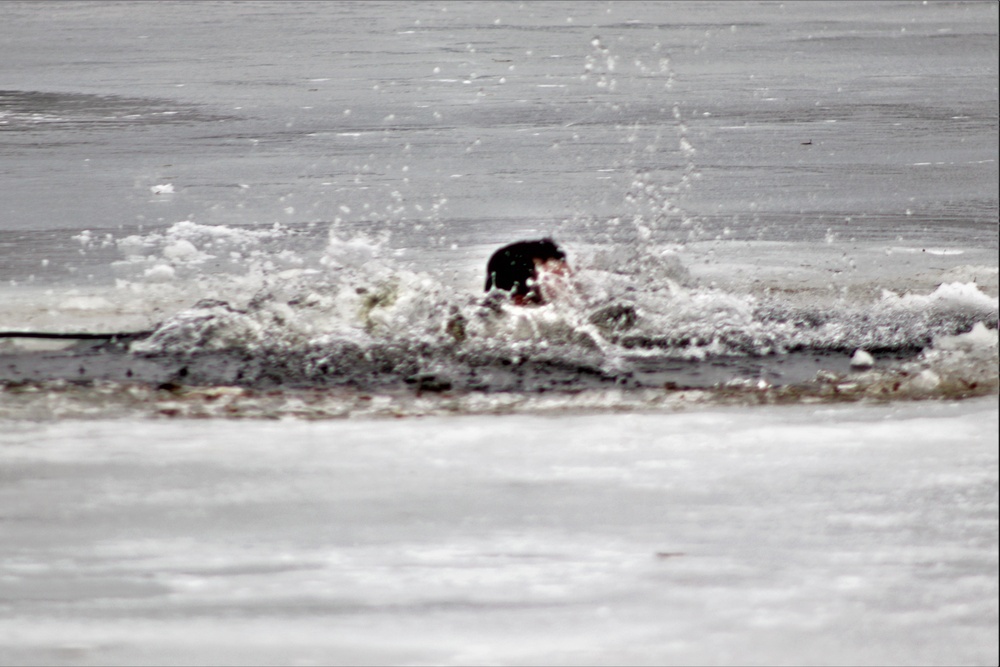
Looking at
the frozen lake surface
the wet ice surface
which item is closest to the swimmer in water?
the frozen lake surface

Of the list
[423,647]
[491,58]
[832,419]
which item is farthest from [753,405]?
[491,58]

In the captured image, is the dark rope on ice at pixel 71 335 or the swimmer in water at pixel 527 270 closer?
the dark rope on ice at pixel 71 335

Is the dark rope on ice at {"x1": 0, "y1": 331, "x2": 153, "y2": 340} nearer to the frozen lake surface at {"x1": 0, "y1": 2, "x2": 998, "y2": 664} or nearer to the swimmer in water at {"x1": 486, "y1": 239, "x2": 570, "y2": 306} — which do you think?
the frozen lake surface at {"x1": 0, "y1": 2, "x2": 998, "y2": 664}

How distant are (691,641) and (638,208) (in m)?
3.17

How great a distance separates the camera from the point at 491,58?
651cm

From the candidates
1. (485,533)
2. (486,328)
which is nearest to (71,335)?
(486,328)

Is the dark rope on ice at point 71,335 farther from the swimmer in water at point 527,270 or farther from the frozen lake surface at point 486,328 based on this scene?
the swimmer in water at point 527,270

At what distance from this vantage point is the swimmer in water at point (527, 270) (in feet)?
12.2

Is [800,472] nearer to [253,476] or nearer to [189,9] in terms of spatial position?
[253,476]

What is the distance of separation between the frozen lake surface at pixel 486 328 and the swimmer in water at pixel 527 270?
0.10m

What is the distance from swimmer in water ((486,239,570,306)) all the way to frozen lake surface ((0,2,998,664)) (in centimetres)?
10

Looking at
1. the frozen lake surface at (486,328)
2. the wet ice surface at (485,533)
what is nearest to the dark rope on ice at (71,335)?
the frozen lake surface at (486,328)

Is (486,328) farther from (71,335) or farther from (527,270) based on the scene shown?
(71,335)

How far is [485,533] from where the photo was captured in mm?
2219
